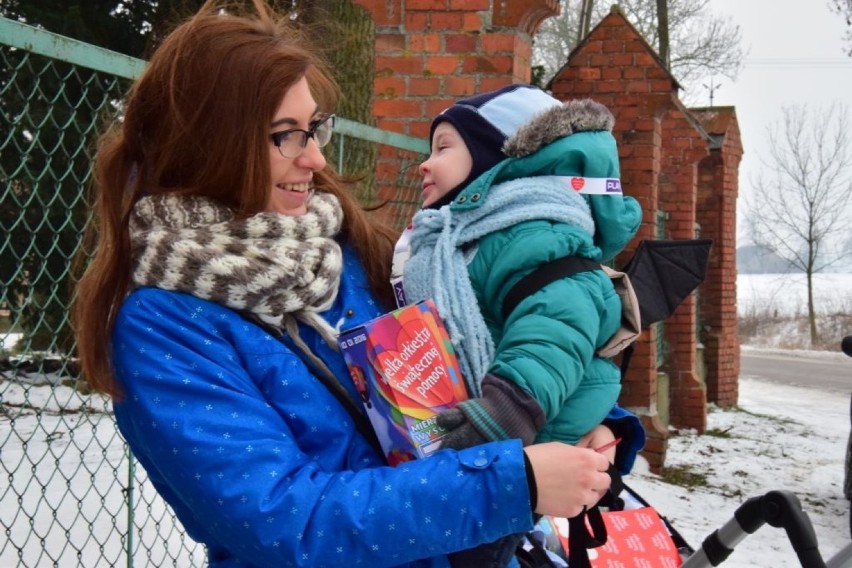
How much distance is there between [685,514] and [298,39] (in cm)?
489

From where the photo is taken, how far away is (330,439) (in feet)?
4.06

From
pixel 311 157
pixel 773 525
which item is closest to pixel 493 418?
pixel 311 157

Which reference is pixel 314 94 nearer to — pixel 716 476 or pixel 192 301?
pixel 192 301

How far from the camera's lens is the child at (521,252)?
4.19ft

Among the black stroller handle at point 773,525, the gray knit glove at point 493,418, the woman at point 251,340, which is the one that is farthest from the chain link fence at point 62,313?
the black stroller handle at point 773,525

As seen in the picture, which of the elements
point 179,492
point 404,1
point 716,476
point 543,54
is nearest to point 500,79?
point 404,1

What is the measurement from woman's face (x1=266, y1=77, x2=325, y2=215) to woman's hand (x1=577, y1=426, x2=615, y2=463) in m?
0.67

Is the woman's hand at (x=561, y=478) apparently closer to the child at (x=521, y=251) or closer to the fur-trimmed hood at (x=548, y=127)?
the child at (x=521, y=251)

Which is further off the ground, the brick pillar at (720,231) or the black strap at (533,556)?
the brick pillar at (720,231)

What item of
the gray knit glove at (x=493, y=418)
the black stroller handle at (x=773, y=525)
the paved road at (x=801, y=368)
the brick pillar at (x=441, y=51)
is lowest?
the paved road at (x=801, y=368)

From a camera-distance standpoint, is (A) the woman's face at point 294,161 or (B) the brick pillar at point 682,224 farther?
(B) the brick pillar at point 682,224

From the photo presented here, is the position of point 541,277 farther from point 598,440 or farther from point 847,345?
point 847,345

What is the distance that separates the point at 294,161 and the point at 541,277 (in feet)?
1.52

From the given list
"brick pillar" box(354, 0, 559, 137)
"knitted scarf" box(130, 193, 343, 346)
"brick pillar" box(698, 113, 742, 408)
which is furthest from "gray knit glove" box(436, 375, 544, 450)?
"brick pillar" box(698, 113, 742, 408)
